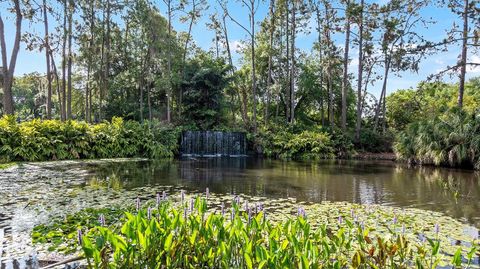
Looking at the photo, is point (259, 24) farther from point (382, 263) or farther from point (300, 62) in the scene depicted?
point (382, 263)

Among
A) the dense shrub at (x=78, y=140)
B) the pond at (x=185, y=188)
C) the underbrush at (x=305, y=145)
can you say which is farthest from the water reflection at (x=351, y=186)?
the underbrush at (x=305, y=145)

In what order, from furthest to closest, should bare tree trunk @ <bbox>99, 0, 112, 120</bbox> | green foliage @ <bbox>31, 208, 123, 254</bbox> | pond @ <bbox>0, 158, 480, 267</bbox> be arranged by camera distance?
1. bare tree trunk @ <bbox>99, 0, 112, 120</bbox>
2. pond @ <bbox>0, 158, 480, 267</bbox>
3. green foliage @ <bbox>31, 208, 123, 254</bbox>

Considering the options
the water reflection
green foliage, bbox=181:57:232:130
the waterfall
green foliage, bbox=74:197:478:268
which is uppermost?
green foliage, bbox=181:57:232:130

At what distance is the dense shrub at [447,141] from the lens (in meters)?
13.0

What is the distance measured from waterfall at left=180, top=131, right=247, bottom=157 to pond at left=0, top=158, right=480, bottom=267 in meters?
8.77

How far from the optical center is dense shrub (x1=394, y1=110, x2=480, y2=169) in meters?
13.0

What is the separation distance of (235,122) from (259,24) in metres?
6.56

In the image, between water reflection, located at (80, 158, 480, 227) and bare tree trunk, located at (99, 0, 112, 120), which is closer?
water reflection, located at (80, 158, 480, 227)

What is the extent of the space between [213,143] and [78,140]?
25.8ft

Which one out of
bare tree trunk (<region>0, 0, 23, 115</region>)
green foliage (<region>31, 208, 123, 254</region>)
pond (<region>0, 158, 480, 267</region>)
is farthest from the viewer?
bare tree trunk (<region>0, 0, 23, 115</region>)

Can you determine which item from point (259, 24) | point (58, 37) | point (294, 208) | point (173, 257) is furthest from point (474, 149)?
point (58, 37)

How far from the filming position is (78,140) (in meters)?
14.8

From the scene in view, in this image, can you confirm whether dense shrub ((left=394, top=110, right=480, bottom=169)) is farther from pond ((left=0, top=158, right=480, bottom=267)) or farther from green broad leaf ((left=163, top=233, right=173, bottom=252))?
green broad leaf ((left=163, top=233, right=173, bottom=252))

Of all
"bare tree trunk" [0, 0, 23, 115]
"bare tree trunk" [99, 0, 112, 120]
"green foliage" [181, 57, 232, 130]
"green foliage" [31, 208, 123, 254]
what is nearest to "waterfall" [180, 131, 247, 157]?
"green foliage" [181, 57, 232, 130]
